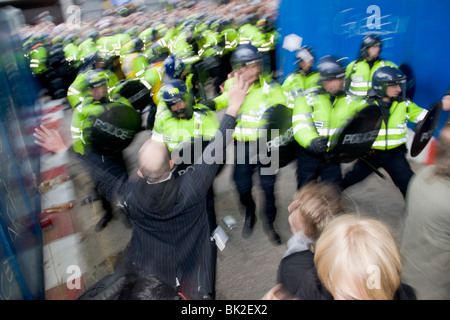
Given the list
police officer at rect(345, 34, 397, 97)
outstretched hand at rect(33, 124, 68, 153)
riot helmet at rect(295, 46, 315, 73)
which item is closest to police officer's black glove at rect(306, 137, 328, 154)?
riot helmet at rect(295, 46, 315, 73)

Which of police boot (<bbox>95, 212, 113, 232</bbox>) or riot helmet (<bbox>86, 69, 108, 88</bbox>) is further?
police boot (<bbox>95, 212, 113, 232</bbox>)

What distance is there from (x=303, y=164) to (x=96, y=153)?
2.37 m

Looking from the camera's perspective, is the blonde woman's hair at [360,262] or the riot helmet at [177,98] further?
the riot helmet at [177,98]

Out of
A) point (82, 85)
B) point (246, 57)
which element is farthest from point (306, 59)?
point (82, 85)

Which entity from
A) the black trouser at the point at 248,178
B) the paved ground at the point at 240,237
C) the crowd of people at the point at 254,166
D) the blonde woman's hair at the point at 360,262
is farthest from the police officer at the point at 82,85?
the blonde woman's hair at the point at 360,262

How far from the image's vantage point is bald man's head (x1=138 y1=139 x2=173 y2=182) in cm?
193

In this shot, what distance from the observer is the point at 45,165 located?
21.9ft

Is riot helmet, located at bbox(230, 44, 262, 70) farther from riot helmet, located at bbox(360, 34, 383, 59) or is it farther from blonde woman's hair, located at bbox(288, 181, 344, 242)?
riot helmet, located at bbox(360, 34, 383, 59)

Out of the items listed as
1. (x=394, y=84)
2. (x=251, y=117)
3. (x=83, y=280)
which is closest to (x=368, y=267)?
(x=251, y=117)

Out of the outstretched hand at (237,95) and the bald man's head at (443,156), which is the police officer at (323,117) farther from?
the bald man's head at (443,156)

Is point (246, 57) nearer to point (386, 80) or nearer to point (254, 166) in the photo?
point (254, 166)

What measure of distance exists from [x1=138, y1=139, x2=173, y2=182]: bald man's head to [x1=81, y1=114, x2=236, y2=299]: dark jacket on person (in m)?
0.05

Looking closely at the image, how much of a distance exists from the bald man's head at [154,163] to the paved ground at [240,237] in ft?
6.01

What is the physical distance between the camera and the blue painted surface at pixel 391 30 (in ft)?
16.2
